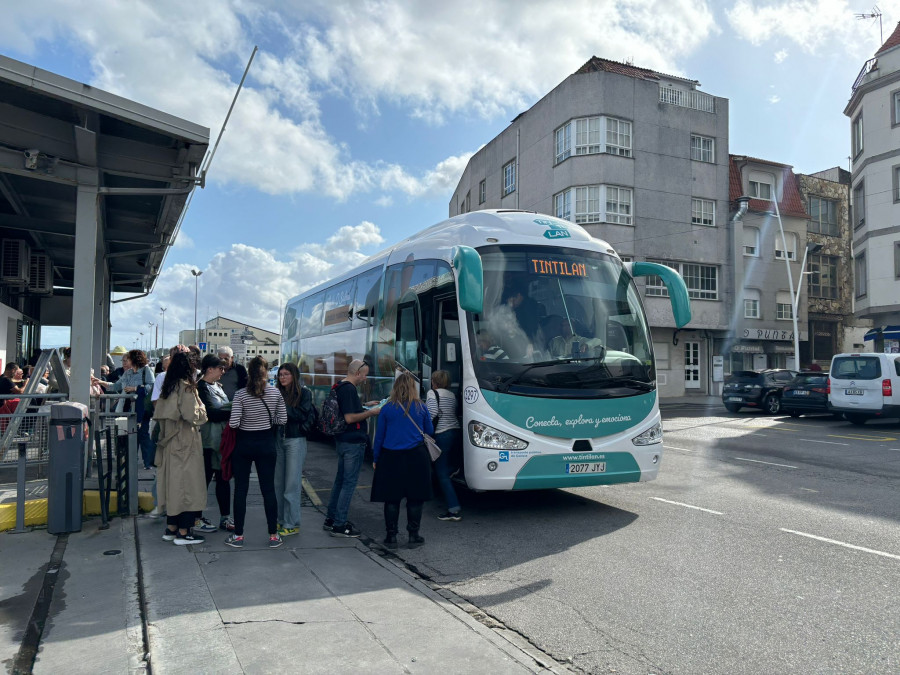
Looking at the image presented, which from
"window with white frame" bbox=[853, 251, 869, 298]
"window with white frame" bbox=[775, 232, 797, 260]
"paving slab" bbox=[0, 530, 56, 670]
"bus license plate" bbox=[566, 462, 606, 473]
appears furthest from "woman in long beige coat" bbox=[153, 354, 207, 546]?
"window with white frame" bbox=[775, 232, 797, 260]

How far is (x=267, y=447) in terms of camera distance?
6.41m

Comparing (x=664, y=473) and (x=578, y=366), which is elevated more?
(x=578, y=366)

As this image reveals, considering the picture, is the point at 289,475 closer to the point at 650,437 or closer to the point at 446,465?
the point at 446,465

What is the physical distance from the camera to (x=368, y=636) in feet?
14.0

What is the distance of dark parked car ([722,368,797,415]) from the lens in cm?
2325

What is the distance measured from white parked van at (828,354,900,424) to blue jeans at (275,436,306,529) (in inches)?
674

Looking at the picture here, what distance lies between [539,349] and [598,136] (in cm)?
2664

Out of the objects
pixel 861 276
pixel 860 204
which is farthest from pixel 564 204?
pixel 861 276

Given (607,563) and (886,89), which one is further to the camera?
(886,89)

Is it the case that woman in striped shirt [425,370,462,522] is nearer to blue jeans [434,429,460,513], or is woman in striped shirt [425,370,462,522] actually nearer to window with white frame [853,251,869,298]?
blue jeans [434,429,460,513]

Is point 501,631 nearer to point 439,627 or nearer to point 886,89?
point 439,627

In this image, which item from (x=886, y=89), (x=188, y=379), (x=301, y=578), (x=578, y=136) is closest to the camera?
(x=301, y=578)

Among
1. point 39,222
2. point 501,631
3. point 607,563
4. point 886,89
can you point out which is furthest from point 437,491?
point 886,89

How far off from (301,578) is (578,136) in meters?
29.7
